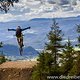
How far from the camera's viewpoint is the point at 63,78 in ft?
139

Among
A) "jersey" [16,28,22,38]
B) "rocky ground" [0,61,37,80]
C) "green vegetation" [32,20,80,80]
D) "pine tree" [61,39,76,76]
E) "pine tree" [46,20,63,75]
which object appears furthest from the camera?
"rocky ground" [0,61,37,80]

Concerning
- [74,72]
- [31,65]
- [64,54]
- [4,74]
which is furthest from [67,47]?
[4,74]

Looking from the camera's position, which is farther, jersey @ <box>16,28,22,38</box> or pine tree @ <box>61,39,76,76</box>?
pine tree @ <box>61,39,76,76</box>

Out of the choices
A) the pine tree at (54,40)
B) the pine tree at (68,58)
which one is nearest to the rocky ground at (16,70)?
the pine tree at (54,40)

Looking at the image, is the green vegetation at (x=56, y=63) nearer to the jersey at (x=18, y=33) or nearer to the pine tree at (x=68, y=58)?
the pine tree at (x=68, y=58)

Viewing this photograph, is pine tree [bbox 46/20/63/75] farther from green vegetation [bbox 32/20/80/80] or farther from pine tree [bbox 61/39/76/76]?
pine tree [bbox 61/39/76/76]

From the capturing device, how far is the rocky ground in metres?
53.7

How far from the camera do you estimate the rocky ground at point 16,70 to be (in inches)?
2112

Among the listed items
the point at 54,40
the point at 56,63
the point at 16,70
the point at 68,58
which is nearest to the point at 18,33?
the point at 56,63

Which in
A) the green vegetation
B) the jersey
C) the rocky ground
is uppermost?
the jersey

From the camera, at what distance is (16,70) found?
5462 cm

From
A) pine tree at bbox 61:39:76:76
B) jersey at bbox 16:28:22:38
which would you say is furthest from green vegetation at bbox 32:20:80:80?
jersey at bbox 16:28:22:38

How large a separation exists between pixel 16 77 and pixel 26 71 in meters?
1.95

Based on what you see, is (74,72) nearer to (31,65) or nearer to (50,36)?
(50,36)
